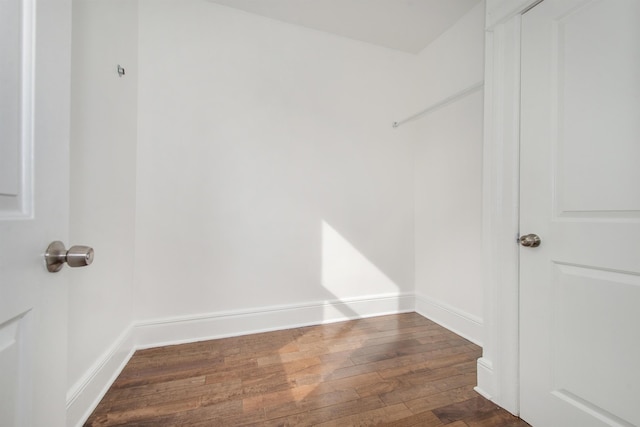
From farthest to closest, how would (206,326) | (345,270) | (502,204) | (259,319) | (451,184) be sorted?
(345,270) < (451,184) < (259,319) < (206,326) < (502,204)

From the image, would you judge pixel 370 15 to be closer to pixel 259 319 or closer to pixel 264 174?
pixel 264 174

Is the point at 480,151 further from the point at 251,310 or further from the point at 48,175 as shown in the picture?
the point at 48,175

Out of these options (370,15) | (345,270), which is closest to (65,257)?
(345,270)

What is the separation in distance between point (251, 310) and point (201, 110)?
1549 mm

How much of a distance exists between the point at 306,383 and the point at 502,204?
1.42 m

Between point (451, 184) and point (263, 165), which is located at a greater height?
point (263, 165)

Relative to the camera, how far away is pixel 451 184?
2.12m

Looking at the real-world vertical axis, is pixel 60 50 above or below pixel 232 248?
above

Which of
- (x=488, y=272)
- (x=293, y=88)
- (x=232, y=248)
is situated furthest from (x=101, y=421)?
(x=293, y=88)

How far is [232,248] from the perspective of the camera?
198 cm

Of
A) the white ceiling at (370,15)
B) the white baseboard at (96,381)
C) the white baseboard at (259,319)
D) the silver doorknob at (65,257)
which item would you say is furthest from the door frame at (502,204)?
the white baseboard at (96,381)

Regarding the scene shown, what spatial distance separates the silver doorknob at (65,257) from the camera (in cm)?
55

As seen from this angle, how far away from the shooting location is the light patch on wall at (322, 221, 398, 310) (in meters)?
2.22

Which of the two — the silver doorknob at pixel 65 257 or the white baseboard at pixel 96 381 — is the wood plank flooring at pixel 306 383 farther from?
the silver doorknob at pixel 65 257
